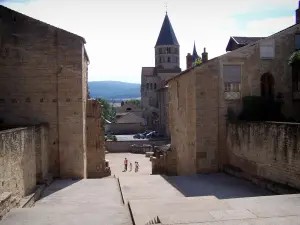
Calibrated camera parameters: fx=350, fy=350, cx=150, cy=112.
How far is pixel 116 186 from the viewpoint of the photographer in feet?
54.1

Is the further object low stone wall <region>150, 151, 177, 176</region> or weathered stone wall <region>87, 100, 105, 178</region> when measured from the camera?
low stone wall <region>150, 151, 177, 176</region>

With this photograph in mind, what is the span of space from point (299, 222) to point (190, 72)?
12.1 m

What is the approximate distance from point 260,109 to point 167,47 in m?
63.0

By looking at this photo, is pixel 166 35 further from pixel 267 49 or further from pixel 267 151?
pixel 267 151

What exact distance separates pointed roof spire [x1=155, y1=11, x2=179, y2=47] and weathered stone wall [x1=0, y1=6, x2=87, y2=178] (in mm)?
63891

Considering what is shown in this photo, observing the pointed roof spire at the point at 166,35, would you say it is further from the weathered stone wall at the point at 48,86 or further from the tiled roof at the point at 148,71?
the weathered stone wall at the point at 48,86

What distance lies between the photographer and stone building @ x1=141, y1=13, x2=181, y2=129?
78688 mm

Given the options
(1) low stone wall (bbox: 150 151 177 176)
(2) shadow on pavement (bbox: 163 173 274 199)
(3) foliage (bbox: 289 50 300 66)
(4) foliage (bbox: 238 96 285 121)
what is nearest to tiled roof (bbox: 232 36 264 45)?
(3) foliage (bbox: 289 50 300 66)

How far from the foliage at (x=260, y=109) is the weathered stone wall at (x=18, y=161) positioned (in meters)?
10.9

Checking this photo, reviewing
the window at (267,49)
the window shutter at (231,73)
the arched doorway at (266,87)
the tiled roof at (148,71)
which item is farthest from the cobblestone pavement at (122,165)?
the tiled roof at (148,71)

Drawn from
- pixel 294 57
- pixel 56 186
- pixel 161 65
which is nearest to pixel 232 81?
pixel 294 57

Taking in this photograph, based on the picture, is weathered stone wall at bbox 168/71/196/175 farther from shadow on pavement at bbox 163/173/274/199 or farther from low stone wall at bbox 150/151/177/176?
shadow on pavement at bbox 163/173/274/199

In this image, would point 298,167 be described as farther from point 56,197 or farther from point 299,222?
point 56,197

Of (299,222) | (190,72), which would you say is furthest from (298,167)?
(190,72)
